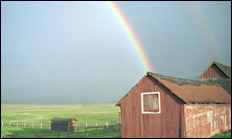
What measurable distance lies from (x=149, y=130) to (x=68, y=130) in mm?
21762

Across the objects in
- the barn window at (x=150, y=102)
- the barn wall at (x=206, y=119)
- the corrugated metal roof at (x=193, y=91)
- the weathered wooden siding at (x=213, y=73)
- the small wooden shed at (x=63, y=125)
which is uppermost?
the weathered wooden siding at (x=213, y=73)

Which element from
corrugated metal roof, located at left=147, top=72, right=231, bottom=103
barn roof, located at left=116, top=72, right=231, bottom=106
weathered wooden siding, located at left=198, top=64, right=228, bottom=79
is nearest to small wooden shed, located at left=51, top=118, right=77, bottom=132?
barn roof, located at left=116, top=72, right=231, bottom=106

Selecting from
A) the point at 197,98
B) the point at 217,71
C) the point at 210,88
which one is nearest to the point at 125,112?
the point at 197,98

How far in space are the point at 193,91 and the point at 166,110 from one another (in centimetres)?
501

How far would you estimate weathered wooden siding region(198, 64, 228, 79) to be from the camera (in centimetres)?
4381

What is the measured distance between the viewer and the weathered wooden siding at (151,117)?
2428cm

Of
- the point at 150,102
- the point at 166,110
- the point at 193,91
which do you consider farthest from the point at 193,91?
the point at 150,102

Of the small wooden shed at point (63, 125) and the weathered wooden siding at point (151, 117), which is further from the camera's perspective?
the small wooden shed at point (63, 125)

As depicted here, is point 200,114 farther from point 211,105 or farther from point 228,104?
point 228,104

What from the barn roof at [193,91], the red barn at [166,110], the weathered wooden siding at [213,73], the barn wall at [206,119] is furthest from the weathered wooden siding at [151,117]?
the weathered wooden siding at [213,73]

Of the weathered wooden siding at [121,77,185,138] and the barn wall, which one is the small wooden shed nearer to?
the weathered wooden siding at [121,77,185,138]

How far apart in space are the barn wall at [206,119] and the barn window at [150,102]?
9.00 ft

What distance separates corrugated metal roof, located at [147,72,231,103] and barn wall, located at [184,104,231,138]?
0.64 m

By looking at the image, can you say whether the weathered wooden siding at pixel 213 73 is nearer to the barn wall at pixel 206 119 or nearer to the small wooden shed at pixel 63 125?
the barn wall at pixel 206 119
